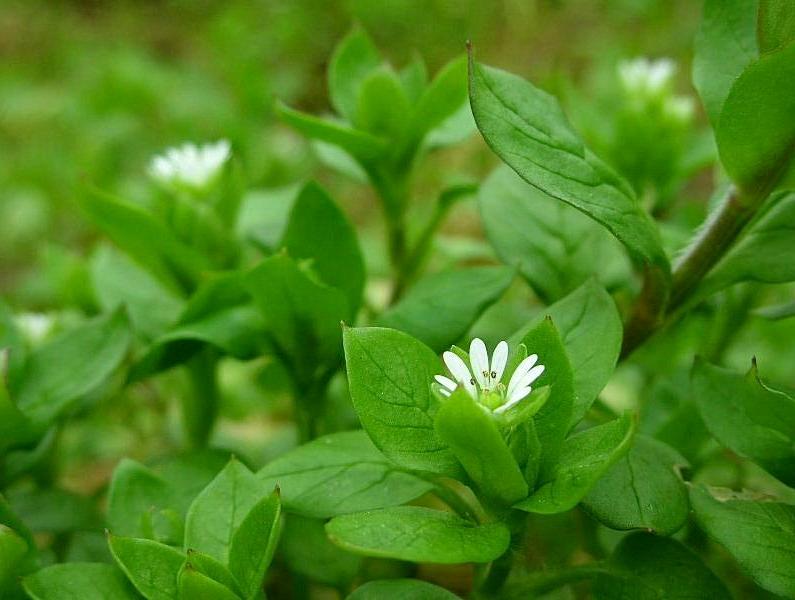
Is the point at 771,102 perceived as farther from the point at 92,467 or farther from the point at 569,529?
the point at 92,467

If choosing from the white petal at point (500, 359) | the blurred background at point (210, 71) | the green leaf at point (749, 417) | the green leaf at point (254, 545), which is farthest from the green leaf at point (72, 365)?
the blurred background at point (210, 71)

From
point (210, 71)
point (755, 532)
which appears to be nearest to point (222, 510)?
point (755, 532)

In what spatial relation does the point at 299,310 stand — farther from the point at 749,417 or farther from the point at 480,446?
the point at 749,417

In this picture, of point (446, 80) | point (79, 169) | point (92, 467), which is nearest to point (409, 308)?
point (446, 80)

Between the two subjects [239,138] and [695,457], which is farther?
[239,138]

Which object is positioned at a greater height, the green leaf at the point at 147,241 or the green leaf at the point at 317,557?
the green leaf at the point at 147,241

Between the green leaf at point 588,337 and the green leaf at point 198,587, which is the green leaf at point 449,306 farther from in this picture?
the green leaf at point 198,587
